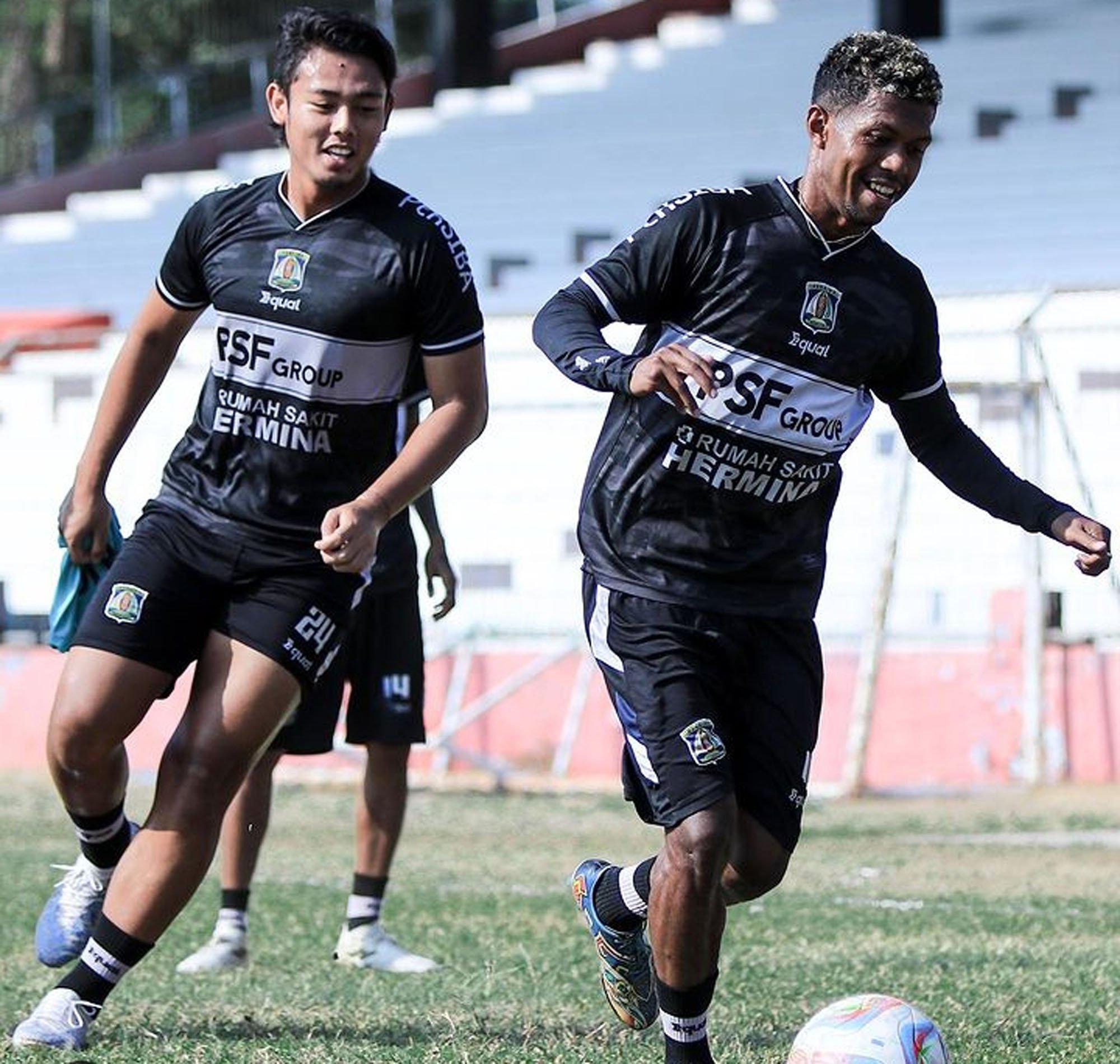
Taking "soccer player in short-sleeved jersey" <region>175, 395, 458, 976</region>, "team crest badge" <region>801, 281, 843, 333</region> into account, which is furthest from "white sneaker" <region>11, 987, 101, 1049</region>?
"team crest badge" <region>801, 281, 843, 333</region>

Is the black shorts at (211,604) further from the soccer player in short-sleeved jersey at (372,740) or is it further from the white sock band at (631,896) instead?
the soccer player in short-sleeved jersey at (372,740)

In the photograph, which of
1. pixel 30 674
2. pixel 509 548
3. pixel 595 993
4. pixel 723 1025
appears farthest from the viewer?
pixel 30 674

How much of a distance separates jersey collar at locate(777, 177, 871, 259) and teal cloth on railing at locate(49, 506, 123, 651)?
6.43 feet

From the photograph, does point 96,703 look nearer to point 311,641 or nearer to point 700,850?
point 311,641

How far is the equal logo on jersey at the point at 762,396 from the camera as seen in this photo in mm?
5176

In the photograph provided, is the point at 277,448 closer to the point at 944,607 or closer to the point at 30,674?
the point at 944,607

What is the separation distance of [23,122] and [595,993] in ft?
80.2

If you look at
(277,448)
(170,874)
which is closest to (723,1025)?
(170,874)

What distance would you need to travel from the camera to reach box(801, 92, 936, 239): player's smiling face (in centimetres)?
513

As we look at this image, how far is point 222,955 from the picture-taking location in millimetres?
7148

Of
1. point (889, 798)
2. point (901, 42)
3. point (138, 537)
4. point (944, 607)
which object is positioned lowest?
point (889, 798)

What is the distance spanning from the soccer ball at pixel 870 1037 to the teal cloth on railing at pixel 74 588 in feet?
7.48

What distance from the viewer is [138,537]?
5562mm

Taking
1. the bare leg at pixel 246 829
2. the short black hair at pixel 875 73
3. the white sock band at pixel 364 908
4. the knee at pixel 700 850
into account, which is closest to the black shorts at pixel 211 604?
the knee at pixel 700 850
